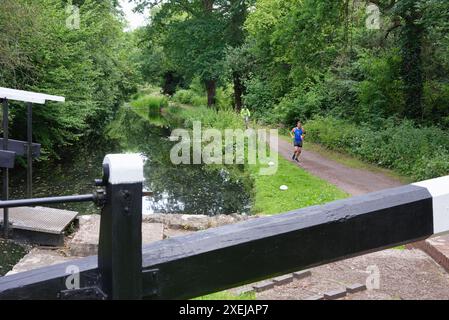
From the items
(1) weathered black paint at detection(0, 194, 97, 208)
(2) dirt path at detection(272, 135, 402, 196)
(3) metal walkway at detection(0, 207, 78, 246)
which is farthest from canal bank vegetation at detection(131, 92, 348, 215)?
(1) weathered black paint at detection(0, 194, 97, 208)

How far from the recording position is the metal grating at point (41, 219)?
8448 millimetres

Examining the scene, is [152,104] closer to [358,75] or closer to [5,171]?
[358,75]

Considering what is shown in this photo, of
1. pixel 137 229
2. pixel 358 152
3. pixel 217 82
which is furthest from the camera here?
pixel 217 82

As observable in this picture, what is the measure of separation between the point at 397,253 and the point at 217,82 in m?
35.2

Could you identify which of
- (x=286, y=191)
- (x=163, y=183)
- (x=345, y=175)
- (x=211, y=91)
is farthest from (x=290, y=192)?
(x=211, y=91)

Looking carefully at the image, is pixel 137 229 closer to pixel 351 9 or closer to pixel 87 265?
pixel 87 265

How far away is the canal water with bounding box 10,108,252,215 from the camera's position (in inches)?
561

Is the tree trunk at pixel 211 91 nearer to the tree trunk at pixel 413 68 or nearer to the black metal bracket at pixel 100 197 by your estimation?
the tree trunk at pixel 413 68

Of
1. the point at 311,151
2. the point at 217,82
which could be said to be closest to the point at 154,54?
the point at 217,82

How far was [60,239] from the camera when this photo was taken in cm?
845

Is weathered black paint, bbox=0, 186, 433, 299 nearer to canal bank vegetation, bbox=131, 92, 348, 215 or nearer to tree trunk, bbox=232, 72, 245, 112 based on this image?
canal bank vegetation, bbox=131, 92, 348, 215

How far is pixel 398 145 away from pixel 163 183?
27.2 feet

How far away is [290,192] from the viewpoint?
1441 cm

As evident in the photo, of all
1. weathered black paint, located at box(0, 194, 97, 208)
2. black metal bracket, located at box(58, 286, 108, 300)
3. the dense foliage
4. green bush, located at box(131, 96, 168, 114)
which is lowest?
black metal bracket, located at box(58, 286, 108, 300)
